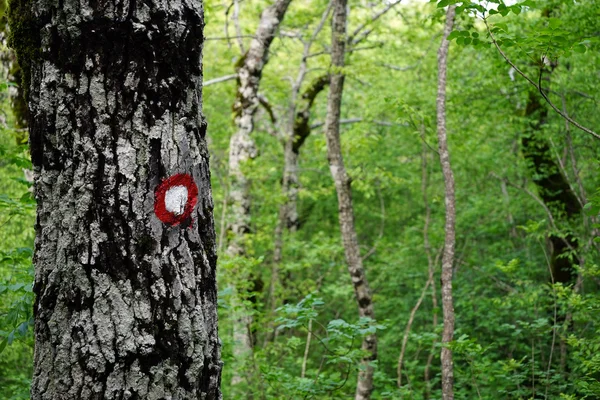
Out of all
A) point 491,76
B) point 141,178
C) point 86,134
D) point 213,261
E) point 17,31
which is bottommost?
point 213,261

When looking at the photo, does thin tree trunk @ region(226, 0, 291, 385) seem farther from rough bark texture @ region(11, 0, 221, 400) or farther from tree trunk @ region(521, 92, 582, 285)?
rough bark texture @ region(11, 0, 221, 400)

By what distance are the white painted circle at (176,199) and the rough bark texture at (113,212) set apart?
0.05 metres

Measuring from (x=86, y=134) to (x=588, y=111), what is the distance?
8649mm

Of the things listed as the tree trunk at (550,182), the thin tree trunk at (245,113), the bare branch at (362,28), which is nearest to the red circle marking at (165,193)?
the thin tree trunk at (245,113)

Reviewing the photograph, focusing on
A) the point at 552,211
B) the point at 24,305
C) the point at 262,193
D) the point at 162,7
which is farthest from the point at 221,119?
the point at 162,7

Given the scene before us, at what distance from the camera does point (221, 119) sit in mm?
14023

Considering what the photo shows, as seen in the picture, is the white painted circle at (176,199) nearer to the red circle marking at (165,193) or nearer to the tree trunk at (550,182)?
the red circle marking at (165,193)

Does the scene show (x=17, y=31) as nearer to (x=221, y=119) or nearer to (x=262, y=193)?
(x=262, y=193)

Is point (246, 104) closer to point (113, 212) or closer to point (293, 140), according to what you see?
point (293, 140)

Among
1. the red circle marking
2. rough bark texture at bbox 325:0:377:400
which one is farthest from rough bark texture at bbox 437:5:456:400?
the red circle marking

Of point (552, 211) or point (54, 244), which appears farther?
point (552, 211)

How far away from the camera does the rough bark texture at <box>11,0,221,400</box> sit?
1640mm

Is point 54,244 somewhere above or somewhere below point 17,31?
below

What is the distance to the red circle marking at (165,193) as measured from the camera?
170 cm
